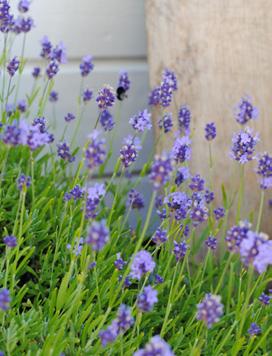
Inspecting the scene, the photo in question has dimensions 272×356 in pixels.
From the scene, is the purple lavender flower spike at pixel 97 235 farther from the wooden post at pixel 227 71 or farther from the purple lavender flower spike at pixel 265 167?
the wooden post at pixel 227 71

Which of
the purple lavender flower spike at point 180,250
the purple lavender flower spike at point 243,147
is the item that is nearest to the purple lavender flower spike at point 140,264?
the purple lavender flower spike at point 180,250

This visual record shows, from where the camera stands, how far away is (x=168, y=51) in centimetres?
269

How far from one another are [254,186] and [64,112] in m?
0.79

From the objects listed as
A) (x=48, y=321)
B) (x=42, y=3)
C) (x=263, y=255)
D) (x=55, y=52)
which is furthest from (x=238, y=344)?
(x=42, y=3)

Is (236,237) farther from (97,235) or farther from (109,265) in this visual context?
(109,265)

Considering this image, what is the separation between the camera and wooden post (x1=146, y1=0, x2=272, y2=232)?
2.64 meters

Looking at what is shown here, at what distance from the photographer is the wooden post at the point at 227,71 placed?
8.66 ft

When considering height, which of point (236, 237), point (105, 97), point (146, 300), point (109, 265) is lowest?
point (109, 265)

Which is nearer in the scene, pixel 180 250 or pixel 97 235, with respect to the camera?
pixel 97 235

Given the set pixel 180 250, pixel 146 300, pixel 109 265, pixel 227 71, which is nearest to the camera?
pixel 146 300

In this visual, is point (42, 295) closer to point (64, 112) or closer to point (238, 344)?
point (238, 344)

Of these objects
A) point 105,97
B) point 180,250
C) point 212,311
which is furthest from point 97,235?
point 105,97

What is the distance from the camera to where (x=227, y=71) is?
264 cm

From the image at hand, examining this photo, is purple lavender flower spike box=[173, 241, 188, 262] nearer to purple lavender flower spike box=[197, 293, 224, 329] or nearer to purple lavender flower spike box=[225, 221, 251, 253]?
purple lavender flower spike box=[225, 221, 251, 253]
